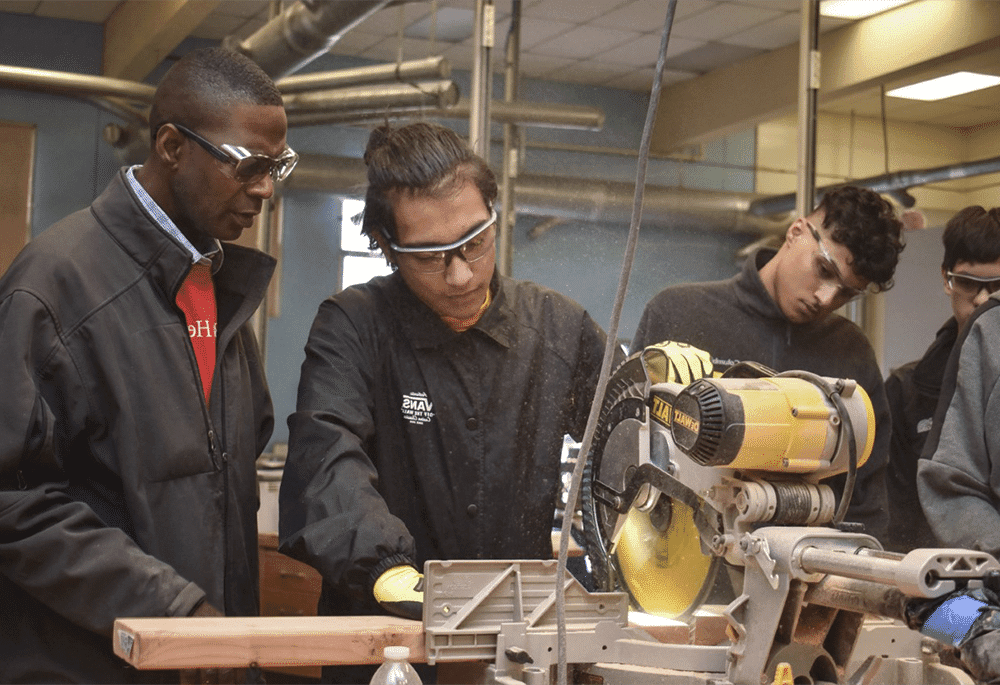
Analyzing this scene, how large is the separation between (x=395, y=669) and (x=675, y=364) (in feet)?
2.06

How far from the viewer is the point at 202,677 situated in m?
1.33

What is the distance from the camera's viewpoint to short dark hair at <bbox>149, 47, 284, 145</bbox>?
A: 163cm

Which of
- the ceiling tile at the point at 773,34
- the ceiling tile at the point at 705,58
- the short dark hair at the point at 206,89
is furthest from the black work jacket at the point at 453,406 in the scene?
the ceiling tile at the point at 773,34

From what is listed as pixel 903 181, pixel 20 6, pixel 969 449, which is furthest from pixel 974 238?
pixel 20 6

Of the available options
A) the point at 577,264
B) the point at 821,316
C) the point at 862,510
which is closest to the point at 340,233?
the point at 577,264

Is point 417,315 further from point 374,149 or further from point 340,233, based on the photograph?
point 340,233

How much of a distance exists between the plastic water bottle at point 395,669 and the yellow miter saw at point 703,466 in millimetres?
410

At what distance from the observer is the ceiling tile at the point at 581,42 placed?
3377 mm

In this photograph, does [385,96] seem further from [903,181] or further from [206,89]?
[206,89]

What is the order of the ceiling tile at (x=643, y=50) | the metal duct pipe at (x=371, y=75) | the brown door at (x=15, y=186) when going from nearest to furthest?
the ceiling tile at (x=643, y=50)
the metal duct pipe at (x=371, y=75)
the brown door at (x=15, y=186)

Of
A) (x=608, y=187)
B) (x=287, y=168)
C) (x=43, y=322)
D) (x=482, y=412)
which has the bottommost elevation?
(x=482, y=412)

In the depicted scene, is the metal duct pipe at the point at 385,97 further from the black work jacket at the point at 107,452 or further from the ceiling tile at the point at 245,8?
the black work jacket at the point at 107,452

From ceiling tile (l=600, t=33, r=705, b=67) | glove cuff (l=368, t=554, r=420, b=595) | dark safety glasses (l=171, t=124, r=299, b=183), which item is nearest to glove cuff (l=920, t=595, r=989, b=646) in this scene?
glove cuff (l=368, t=554, r=420, b=595)

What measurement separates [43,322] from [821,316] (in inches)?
64.6
